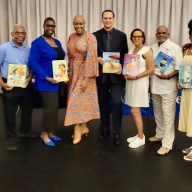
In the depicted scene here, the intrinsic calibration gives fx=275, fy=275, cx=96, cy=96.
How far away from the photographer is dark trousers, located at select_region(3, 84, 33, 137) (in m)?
3.31

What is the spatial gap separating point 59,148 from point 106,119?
A: 0.77 m

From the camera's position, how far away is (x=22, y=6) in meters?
6.27

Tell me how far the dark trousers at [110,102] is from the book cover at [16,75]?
946 mm

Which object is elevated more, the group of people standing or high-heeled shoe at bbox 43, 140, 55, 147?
the group of people standing

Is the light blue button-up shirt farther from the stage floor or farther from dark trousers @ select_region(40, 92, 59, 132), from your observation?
the stage floor

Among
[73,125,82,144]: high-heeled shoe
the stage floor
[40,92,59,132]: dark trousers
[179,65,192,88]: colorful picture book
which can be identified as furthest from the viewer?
[73,125,82,144]: high-heeled shoe

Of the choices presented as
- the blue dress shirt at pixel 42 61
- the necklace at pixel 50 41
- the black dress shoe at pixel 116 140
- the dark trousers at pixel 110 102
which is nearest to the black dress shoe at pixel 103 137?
the dark trousers at pixel 110 102

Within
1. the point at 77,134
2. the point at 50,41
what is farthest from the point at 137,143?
the point at 50,41

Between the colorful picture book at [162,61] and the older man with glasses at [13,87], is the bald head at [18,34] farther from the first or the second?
the colorful picture book at [162,61]

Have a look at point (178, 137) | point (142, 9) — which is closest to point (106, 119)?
point (178, 137)

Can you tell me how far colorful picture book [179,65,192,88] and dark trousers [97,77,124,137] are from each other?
846 mm

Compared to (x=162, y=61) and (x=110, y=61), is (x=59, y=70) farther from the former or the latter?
(x=162, y=61)

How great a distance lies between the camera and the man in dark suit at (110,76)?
3.32m

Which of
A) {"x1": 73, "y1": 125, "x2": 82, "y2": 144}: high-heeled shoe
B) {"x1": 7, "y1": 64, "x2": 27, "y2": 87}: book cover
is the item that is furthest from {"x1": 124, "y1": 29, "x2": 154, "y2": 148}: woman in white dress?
{"x1": 7, "y1": 64, "x2": 27, "y2": 87}: book cover
